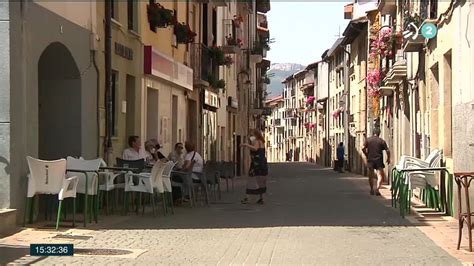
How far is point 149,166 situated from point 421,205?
5.94 meters

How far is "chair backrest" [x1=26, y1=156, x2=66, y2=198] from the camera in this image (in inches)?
445

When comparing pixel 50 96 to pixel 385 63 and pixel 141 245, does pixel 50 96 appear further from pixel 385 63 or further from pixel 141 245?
pixel 385 63

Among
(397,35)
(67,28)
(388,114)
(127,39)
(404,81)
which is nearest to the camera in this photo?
(67,28)

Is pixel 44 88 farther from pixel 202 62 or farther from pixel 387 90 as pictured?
pixel 387 90

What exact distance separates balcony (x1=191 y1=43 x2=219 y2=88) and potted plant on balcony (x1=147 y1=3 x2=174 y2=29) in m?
6.00

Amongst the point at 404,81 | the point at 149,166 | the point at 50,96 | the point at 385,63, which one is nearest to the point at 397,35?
the point at 404,81

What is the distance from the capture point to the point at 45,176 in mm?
11375

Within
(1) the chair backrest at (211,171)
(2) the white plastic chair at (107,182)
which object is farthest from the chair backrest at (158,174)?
(1) the chair backrest at (211,171)

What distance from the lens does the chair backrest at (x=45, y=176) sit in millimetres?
11305

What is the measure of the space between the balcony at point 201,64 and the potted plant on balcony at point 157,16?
19.7 feet

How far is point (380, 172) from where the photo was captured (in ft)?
68.7

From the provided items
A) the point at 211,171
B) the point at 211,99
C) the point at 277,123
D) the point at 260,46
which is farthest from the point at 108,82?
the point at 277,123

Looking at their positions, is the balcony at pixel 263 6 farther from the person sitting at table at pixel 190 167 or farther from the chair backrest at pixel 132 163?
the chair backrest at pixel 132 163

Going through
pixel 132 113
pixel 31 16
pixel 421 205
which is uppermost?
pixel 31 16
